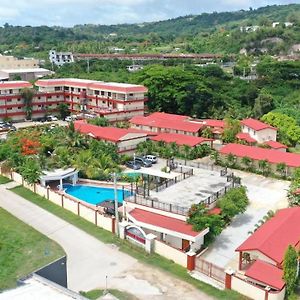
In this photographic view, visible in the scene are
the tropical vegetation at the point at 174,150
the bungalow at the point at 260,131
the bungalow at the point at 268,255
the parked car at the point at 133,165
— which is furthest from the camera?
the bungalow at the point at 260,131

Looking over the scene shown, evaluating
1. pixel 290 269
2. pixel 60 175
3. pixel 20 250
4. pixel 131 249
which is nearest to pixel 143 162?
pixel 60 175

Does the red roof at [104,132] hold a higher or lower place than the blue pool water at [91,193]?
higher

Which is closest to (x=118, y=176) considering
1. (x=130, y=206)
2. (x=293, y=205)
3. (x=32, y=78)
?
(x=130, y=206)

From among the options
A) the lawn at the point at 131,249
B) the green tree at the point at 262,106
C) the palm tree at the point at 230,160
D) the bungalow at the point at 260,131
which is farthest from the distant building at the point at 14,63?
the lawn at the point at 131,249

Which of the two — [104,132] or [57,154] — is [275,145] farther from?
[57,154]

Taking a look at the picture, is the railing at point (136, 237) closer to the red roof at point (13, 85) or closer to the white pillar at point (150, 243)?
the white pillar at point (150, 243)

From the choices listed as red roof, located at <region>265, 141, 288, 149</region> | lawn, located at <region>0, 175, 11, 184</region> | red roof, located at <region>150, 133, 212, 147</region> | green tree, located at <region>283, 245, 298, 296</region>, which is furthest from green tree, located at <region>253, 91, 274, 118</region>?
green tree, located at <region>283, 245, 298, 296</region>
